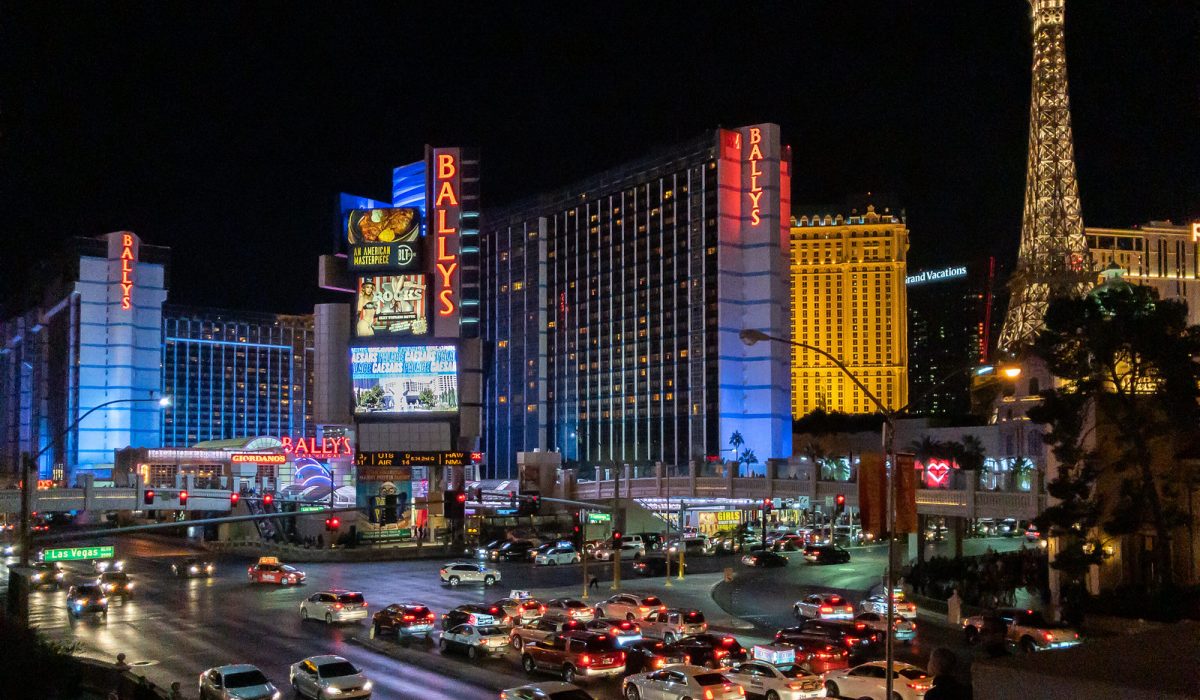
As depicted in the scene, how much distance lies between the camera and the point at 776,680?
27828mm

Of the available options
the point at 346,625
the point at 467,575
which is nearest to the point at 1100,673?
the point at 346,625

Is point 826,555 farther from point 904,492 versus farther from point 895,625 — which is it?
point 904,492

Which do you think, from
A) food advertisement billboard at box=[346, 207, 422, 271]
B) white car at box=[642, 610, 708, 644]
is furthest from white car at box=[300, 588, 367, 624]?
food advertisement billboard at box=[346, 207, 422, 271]

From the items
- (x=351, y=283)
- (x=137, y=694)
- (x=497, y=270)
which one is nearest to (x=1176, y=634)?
(x=137, y=694)

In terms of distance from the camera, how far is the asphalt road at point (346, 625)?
32.8m

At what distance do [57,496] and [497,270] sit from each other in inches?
4075

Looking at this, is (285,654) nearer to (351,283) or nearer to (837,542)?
(837,542)

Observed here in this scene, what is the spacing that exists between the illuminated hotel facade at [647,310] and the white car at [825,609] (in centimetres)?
6631

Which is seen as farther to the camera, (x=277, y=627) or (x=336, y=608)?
(x=336, y=608)

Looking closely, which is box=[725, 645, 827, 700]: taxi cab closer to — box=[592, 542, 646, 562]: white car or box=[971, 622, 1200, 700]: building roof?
box=[971, 622, 1200, 700]: building roof

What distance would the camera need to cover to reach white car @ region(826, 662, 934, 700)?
86.7 feet

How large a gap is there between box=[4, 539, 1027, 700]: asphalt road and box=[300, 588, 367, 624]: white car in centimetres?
60

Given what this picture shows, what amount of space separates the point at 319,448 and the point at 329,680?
2856 inches

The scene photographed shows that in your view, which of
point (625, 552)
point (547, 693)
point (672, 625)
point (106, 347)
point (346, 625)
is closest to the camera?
point (547, 693)
